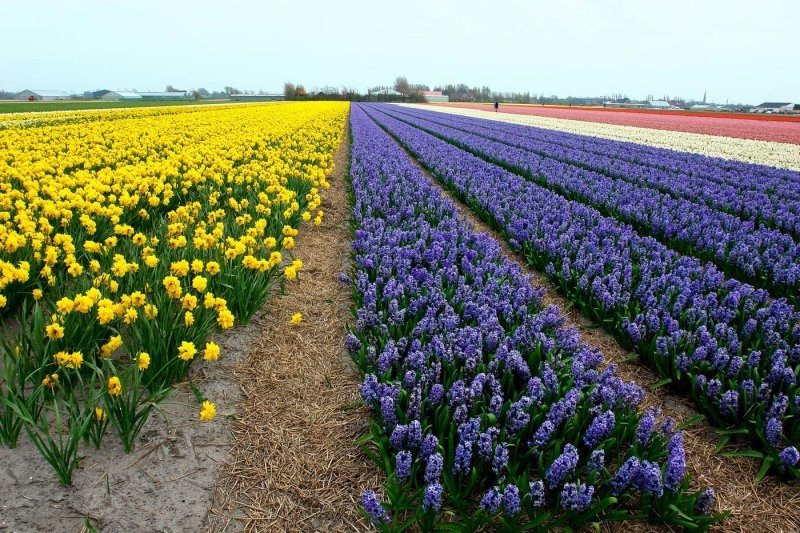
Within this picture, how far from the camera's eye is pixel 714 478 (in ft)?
10.4

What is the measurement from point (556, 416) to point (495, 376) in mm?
663

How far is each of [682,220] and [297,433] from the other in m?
7.34

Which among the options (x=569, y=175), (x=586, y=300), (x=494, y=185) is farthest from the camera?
(x=569, y=175)

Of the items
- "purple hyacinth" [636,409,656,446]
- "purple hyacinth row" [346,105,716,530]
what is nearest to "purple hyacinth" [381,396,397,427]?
"purple hyacinth row" [346,105,716,530]

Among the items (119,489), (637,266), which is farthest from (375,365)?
(637,266)

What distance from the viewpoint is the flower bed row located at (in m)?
9.00

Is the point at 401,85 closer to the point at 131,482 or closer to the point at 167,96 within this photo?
the point at 167,96

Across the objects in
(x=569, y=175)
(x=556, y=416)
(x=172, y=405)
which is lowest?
(x=172, y=405)

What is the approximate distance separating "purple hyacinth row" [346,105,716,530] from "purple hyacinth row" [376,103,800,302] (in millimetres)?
3214

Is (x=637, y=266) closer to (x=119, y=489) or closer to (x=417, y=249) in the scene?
(x=417, y=249)

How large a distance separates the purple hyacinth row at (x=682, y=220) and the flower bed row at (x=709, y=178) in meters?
0.09

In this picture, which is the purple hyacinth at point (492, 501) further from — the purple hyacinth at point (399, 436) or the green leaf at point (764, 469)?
the green leaf at point (764, 469)

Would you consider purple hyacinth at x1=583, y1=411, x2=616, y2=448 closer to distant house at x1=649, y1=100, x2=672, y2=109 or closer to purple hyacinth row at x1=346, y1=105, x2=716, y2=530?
purple hyacinth row at x1=346, y1=105, x2=716, y2=530

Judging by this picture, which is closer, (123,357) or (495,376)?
(495,376)
